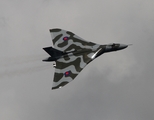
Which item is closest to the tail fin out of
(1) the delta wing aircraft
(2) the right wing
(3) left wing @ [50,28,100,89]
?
(1) the delta wing aircraft

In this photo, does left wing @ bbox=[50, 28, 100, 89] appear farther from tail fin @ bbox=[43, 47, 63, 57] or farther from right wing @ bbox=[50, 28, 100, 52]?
tail fin @ bbox=[43, 47, 63, 57]

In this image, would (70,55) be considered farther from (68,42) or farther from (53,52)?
(68,42)

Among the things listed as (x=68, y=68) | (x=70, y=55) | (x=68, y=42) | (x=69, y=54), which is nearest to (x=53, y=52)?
(x=69, y=54)

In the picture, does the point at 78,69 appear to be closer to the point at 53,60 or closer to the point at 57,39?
the point at 53,60

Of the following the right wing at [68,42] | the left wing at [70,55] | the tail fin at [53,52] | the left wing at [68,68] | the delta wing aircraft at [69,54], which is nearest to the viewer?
the left wing at [68,68]

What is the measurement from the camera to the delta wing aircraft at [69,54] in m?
71.4

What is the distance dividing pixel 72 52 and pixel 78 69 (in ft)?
17.0

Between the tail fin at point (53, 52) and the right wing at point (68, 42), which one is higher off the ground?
the right wing at point (68, 42)

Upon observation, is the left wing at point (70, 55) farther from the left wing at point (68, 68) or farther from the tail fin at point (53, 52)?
the tail fin at point (53, 52)

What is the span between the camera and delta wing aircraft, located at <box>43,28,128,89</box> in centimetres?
7144

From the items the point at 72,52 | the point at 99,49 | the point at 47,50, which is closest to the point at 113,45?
the point at 99,49

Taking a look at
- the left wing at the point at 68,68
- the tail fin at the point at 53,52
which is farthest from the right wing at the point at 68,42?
the tail fin at the point at 53,52

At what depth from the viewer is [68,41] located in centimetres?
8194

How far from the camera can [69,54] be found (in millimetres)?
76062
